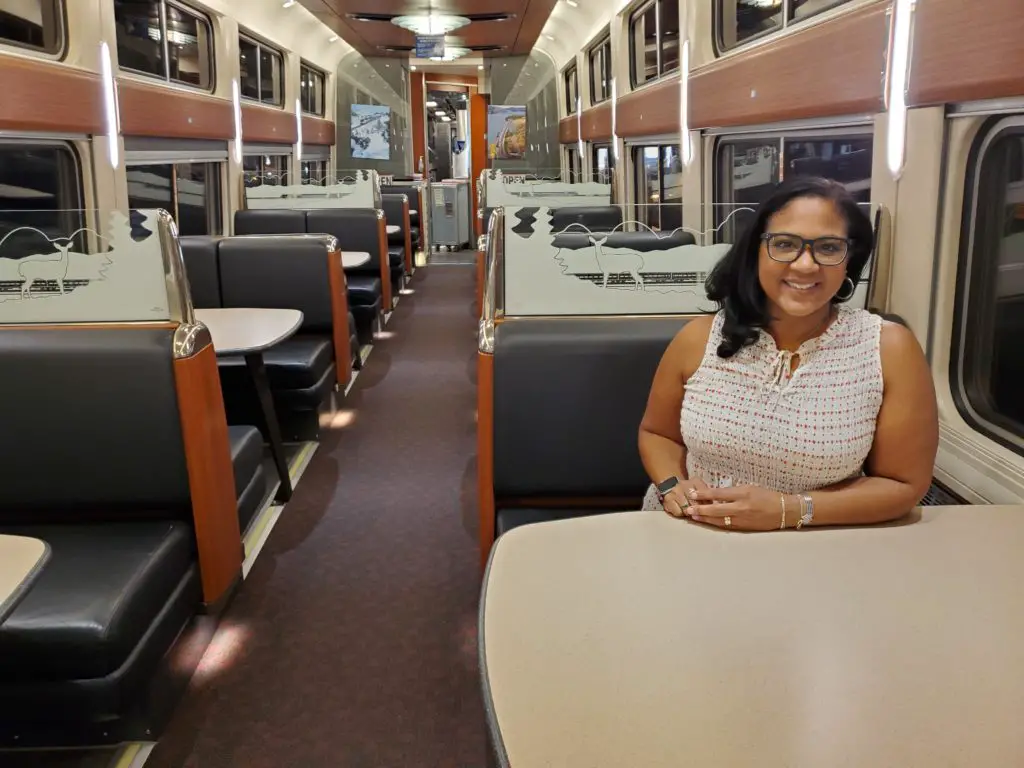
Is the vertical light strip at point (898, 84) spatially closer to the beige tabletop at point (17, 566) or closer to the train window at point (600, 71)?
the beige tabletop at point (17, 566)

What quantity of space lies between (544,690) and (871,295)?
1.83 metres

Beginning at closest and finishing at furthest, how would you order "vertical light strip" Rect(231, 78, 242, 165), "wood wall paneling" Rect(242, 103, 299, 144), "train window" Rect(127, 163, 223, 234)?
1. "train window" Rect(127, 163, 223, 234)
2. "vertical light strip" Rect(231, 78, 242, 165)
3. "wood wall paneling" Rect(242, 103, 299, 144)

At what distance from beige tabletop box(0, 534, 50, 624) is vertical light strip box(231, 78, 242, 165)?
6.30 meters

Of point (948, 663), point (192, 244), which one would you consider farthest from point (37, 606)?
point (192, 244)

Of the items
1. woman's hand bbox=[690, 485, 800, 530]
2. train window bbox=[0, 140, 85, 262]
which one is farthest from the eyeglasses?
train window bbox=[0, 140, 85, 262]

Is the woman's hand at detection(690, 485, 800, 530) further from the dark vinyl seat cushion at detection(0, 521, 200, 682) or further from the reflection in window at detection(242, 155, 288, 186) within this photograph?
the reflection in window at detection(242, 155, 288, 186)

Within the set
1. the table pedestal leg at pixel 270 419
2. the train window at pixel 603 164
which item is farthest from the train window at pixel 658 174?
the table pedestal leg at pixel 270 419

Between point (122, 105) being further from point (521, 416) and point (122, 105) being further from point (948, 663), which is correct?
point (948, 663)

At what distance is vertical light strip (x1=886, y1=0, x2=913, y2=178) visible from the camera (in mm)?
2197

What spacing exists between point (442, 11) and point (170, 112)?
12.9 ft

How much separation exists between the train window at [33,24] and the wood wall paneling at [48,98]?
0.12 metres

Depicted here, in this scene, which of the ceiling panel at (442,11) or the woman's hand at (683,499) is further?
the ceiling panel at (442,11)

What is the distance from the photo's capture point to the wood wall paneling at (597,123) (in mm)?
7836

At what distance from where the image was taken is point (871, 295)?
2404mm
